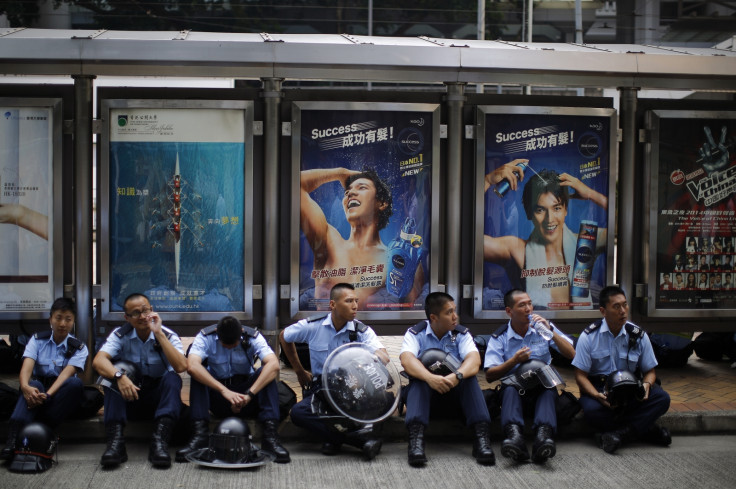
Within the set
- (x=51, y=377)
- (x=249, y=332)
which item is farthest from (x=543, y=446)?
(x=51, y=377)

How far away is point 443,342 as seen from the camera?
21.4 ft

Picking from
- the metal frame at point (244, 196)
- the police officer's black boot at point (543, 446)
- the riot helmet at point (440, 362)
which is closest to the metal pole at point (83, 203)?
the metal frame at point (244, 196)

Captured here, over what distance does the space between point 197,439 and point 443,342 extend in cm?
193

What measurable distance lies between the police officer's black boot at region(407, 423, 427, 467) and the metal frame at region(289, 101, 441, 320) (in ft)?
5.26

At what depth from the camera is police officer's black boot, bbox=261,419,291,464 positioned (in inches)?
232

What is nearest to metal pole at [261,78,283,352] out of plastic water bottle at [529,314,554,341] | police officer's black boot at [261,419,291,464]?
police officer's black boot at [261,419,291,464]

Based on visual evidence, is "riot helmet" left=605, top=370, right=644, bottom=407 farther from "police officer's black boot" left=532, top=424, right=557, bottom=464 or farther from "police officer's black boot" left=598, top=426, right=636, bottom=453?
"police officer's black boot" left=532, top=424, right=557, bottom=464

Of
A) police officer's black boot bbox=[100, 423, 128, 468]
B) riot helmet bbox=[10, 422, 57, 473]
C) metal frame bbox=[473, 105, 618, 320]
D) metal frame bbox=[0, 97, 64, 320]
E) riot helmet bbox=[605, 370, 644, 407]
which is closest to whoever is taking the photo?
riot helmet bbox=[10, 422, 57, 473]

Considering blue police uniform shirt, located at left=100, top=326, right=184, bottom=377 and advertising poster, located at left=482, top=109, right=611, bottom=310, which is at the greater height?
advertising poster, located at left=482, top=109, right=611, bottom=310

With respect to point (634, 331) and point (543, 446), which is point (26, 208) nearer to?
point (543, 446)

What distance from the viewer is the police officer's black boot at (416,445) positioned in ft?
19.2

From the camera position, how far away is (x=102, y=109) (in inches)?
282

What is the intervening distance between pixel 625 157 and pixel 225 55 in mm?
3582

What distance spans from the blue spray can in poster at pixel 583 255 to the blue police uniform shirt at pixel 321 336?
6.98 ft
